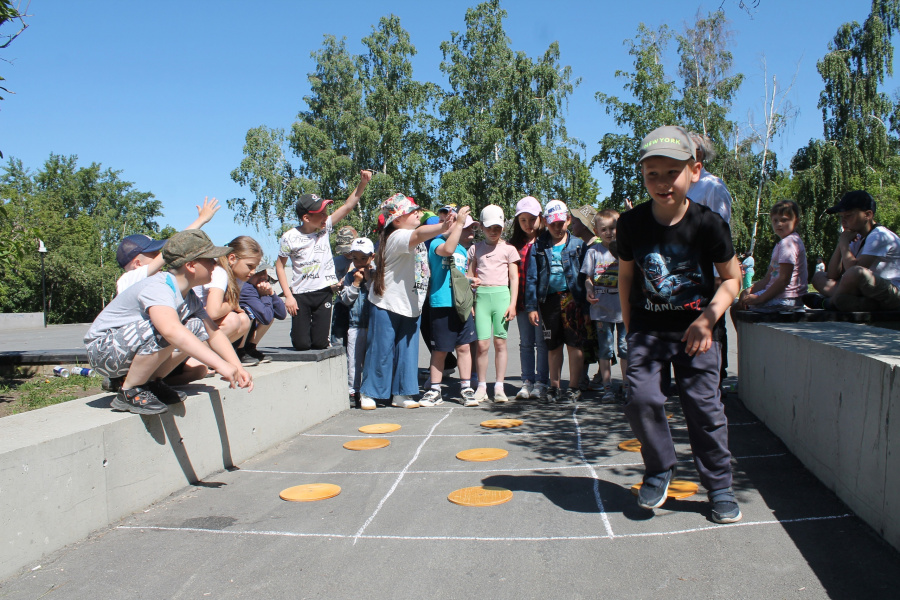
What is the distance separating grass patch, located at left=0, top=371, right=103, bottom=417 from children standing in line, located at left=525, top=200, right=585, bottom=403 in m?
4.02

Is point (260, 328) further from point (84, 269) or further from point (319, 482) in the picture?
point (84, 269)

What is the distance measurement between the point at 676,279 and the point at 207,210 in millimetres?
3844

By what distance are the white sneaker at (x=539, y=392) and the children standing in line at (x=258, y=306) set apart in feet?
8.09

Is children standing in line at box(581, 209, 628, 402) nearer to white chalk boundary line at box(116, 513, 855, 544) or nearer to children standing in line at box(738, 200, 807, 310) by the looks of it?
children standing in line at box(738, 200, 807, 310)

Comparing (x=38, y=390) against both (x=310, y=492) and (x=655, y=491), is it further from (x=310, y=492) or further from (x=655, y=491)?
(x=655, y=491)

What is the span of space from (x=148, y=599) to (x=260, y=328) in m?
3.76

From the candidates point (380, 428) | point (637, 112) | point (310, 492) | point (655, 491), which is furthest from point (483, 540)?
point (637, 112)

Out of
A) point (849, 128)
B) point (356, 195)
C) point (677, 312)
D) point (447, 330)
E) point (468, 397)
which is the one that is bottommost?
point (468, 397)

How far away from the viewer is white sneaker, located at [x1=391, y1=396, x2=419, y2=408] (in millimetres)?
6258

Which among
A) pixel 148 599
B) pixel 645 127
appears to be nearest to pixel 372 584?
pixel 148 599

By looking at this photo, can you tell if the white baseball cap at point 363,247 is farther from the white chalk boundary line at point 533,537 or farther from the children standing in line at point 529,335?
the white chalk boundary line at point 533,537

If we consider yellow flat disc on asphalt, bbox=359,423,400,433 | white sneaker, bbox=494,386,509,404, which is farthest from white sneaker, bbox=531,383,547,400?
yellow flat disc on asphalt, bbox=359,423,400,433

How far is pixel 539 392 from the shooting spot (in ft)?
20.9

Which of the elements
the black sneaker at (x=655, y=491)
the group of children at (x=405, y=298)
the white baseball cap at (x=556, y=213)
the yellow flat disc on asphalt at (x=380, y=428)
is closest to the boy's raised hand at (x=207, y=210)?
the group of children at (x=405, y=298)
